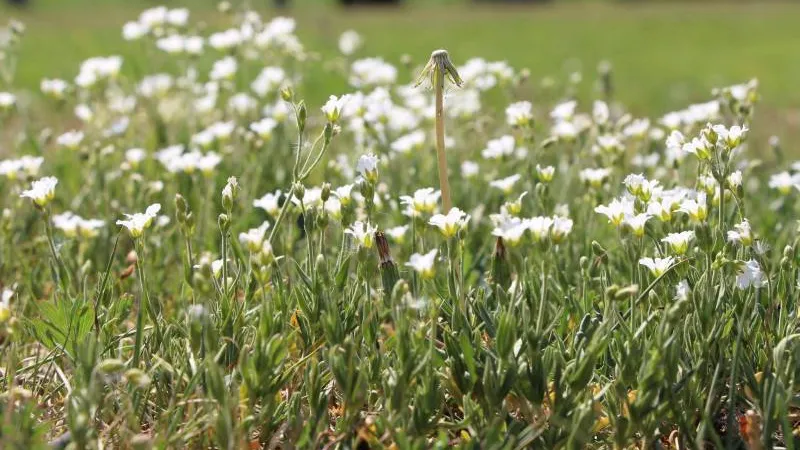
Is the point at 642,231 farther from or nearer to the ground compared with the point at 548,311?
farther from the ground

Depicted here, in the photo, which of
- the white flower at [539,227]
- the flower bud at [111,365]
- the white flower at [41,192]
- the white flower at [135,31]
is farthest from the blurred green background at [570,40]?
the flower bud at [111,365]

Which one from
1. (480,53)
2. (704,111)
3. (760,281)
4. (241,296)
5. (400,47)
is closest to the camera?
(760,281)

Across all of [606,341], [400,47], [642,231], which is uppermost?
[642,231]

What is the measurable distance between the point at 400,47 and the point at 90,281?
514 inches

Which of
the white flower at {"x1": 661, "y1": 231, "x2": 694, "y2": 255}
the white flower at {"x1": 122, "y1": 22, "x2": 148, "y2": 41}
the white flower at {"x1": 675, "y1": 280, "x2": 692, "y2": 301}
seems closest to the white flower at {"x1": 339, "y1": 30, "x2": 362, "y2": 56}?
the white flower at {"x1": 122, "y1": 22, "x2": 148, "y2": 41}

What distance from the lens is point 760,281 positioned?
7.71 feet

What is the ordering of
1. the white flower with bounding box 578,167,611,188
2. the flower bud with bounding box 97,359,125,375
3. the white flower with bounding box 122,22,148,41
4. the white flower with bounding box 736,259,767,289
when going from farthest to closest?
1. the white flower with bounding box 122,22,148,41
2. the white flower with bounding box 578,167,611,188
3. the white flower with bounding box 736,259,767,289
4. the flower bud with bounding box 97,359,125,375

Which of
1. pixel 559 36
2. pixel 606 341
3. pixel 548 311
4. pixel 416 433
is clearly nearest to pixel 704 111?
pixel 548 311

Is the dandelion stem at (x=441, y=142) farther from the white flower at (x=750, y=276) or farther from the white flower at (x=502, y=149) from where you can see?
the white flower at (x=502, y=149)

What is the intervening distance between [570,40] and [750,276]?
51.1ft

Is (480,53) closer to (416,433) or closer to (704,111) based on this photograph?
(704,111)

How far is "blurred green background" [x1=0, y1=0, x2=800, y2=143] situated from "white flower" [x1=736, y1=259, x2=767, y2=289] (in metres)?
3.67

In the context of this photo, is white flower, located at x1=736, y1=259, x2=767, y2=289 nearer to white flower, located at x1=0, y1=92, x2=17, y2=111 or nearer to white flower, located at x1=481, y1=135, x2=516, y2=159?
white flower, located at x1=481, y1=135, x2=516, y2=159

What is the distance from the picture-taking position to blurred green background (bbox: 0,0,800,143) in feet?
35.4
